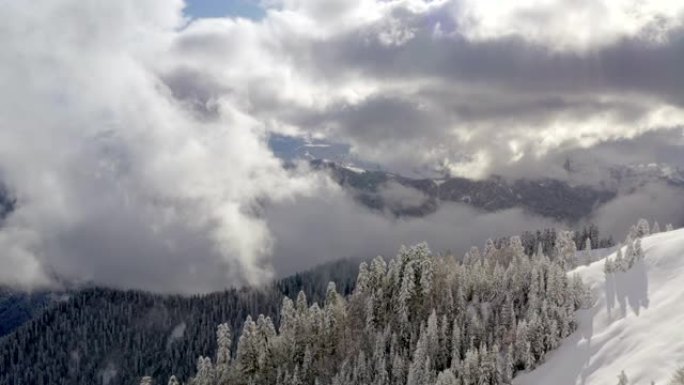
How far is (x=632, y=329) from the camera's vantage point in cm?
12325

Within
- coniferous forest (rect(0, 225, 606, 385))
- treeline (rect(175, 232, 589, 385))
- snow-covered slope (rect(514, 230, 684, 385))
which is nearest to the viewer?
snow-covered slope (rect(514, 230, 684, 385))

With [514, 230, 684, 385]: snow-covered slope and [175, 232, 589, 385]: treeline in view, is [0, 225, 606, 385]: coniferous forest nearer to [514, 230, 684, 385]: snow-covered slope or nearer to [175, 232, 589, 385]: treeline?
[175, 232, 589, 385]: treeline

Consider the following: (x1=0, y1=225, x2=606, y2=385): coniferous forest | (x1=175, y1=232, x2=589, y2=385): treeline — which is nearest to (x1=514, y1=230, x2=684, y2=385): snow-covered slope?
(x1=175, y1=232, x2=589, y2=385): treeline

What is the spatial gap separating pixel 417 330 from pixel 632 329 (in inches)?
2014

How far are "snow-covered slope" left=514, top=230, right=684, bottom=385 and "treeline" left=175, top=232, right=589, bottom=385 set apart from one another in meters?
4.68

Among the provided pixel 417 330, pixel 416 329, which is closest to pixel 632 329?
pixel 417 330

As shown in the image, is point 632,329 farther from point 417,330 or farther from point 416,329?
point 416,329

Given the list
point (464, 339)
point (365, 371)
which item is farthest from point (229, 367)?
point (464, 339)

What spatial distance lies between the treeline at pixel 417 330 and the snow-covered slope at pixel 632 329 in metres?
4.68

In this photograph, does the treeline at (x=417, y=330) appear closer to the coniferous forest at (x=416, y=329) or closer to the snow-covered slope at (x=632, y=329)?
the coniferous forest at (x=416, y=329)

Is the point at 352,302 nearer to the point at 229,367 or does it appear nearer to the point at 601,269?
the point at 229,367

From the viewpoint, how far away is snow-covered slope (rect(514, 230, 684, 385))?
104 m

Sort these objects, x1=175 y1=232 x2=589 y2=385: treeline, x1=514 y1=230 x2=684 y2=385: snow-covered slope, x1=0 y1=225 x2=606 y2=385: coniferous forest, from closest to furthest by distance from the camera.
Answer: x1=514 y1=230 x2=684 y2=385: snow-covered slope → x1=175 y1=232 x2=589 y2=385: treeline → x1=0 y1=225 x2=606 y2=385: coniferous forest

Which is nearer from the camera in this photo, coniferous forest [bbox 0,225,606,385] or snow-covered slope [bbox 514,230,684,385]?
snow-covered slope [bbox 514,230,684,385]
